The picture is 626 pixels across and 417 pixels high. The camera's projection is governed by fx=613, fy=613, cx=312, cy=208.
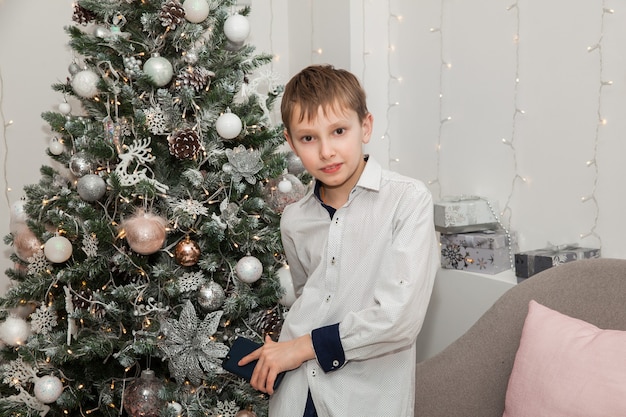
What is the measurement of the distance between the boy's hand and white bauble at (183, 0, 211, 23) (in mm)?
1249

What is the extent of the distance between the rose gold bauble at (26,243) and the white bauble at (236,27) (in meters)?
1.00

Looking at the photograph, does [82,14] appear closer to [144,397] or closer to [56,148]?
[56,148]

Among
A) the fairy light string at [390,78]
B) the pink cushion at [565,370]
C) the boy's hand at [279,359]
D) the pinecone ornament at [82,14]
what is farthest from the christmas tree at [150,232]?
the pink cushion at [565,370]

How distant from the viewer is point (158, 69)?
204 cm

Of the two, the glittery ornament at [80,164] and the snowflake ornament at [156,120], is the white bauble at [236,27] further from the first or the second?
the glittery ornament at [80,164]

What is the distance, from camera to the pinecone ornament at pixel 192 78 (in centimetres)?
207

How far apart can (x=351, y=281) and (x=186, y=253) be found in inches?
33.3

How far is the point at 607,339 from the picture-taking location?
4.45 ft

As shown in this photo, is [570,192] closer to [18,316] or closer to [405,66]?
[405,66]

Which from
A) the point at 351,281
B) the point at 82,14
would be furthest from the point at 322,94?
the point at 82,14

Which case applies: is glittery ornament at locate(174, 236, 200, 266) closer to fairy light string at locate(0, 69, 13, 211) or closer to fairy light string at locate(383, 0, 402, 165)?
fairy light string at locate(383, 0, 402, 165)

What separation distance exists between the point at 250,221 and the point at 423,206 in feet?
2.87

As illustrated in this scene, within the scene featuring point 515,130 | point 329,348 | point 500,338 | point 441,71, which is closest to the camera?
point 329,348

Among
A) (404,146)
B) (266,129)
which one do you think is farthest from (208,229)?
(404,146)
